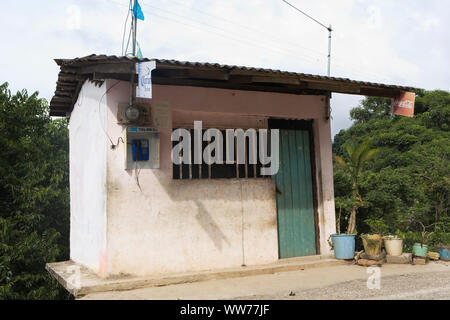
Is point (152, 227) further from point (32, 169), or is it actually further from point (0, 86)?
point (0, 86)

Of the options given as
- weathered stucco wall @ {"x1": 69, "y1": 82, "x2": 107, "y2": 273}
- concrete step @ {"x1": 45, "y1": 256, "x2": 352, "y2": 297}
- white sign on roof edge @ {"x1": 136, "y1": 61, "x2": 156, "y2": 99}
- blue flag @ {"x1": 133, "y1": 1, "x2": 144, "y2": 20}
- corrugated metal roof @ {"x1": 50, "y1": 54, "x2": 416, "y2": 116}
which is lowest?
concrete step @ {"x1": 45, "y1": 256, "x2": 352, "y2": 297}

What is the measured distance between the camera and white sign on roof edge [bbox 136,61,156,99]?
19.8ft

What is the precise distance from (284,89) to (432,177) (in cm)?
827

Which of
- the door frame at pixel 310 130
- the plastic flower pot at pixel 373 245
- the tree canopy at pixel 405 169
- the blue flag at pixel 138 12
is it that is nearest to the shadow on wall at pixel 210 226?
the door frame at pixel 310 130

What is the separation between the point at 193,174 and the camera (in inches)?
296

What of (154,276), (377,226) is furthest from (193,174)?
(377,226)

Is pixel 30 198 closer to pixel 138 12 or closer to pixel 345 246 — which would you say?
pixel 138 12

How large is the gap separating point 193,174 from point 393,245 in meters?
3.90

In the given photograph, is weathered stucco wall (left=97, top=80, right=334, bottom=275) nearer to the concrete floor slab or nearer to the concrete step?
the concrete step

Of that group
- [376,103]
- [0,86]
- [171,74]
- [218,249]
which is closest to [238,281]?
[218,249]

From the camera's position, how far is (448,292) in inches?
227

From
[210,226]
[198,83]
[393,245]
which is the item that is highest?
[198,83]

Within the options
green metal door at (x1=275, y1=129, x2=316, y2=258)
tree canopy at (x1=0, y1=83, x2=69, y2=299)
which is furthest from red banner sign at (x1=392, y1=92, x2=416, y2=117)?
tree canopy at (x1=0, y1=83, x2=69, y2=299)

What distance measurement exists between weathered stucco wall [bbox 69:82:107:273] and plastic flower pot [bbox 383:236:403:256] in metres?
5.08
